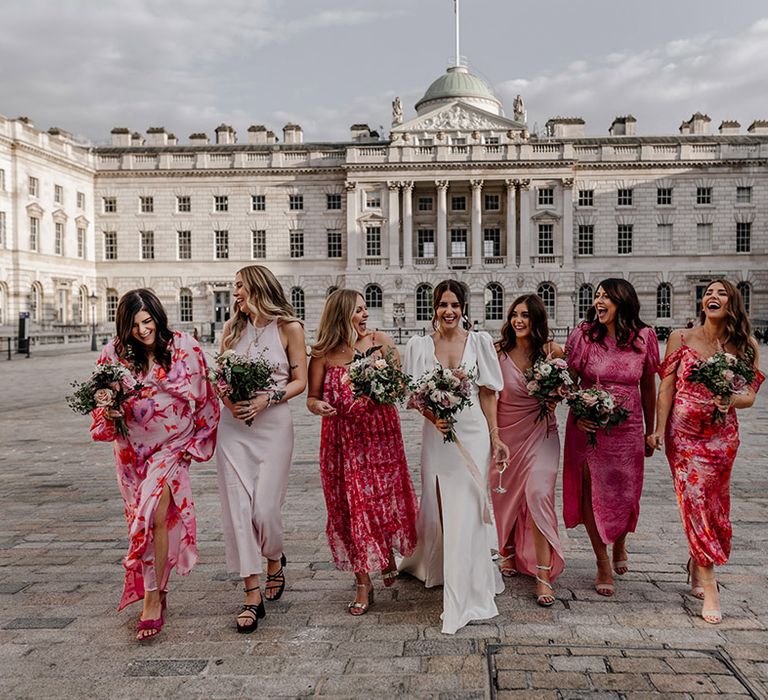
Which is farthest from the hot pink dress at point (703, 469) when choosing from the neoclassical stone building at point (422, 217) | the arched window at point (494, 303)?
the arched window at point (494, 303)

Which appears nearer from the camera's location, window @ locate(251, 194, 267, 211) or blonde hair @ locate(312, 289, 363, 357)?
blonde hair @ locate(312, 289, 363, 357)

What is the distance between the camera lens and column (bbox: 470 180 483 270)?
172 feet

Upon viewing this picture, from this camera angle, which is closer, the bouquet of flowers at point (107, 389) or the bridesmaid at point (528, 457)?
the bouquet of flowers at point (107, 389)

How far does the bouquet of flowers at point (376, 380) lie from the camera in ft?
14.6

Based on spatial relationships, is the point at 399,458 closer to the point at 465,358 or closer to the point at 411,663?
Result: the point at 465,358

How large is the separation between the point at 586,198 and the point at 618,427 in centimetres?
5159

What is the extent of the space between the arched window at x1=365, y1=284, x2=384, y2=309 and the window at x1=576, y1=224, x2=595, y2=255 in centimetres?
1539

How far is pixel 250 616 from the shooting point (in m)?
4.43

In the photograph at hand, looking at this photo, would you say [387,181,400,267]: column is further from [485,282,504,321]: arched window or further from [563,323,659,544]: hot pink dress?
[563,323,659,544]: hot pink dress

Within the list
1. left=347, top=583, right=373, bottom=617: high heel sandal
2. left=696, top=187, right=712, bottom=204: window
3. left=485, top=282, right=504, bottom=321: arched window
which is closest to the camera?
left=347, top=583, right=373, bottom=617: high heel sandal

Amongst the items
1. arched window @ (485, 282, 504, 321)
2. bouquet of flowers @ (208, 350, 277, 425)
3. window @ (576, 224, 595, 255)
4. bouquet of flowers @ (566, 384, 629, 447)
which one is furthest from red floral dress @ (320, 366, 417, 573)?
window @ (576, 224, 595, 255)

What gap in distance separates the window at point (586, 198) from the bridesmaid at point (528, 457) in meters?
51.2

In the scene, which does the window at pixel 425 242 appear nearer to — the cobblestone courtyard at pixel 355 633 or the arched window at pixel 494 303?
the arched window at pixel 494 303

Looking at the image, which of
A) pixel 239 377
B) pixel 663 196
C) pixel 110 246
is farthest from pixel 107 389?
pixel 110 246
